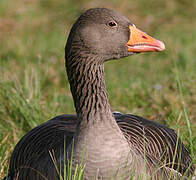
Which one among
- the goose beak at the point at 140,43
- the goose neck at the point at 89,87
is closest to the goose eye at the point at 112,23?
the goose beak at the point at 140,43

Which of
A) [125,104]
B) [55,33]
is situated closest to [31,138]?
[125,104]

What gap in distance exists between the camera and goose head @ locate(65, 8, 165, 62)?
3.17 metres

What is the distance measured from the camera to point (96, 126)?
3.10 metres

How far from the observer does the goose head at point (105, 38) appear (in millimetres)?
3168

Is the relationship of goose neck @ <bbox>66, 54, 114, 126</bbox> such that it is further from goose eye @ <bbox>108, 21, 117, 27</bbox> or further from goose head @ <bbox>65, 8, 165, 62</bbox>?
goose eye @ <bbox>108, 21, 117, 27</bbox>

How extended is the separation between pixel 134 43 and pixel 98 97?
505mm

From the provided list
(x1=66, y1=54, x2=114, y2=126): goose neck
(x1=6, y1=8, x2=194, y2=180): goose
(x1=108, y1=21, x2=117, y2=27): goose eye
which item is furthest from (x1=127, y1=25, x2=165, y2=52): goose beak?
(x1=66, y1=54, x2=114, y2=126): goose neck

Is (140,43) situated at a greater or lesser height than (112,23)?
lesser

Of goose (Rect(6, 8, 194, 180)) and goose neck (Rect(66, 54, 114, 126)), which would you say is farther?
goose neck (Rect(66, 54, 114, 126))

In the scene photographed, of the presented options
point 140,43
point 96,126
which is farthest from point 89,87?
point 140,43

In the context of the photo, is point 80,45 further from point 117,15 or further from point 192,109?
point 192,109

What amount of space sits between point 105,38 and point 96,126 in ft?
2.22

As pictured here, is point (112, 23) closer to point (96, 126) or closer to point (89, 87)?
point (89, 87)

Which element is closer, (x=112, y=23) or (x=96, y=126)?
(x=96, y=126)
